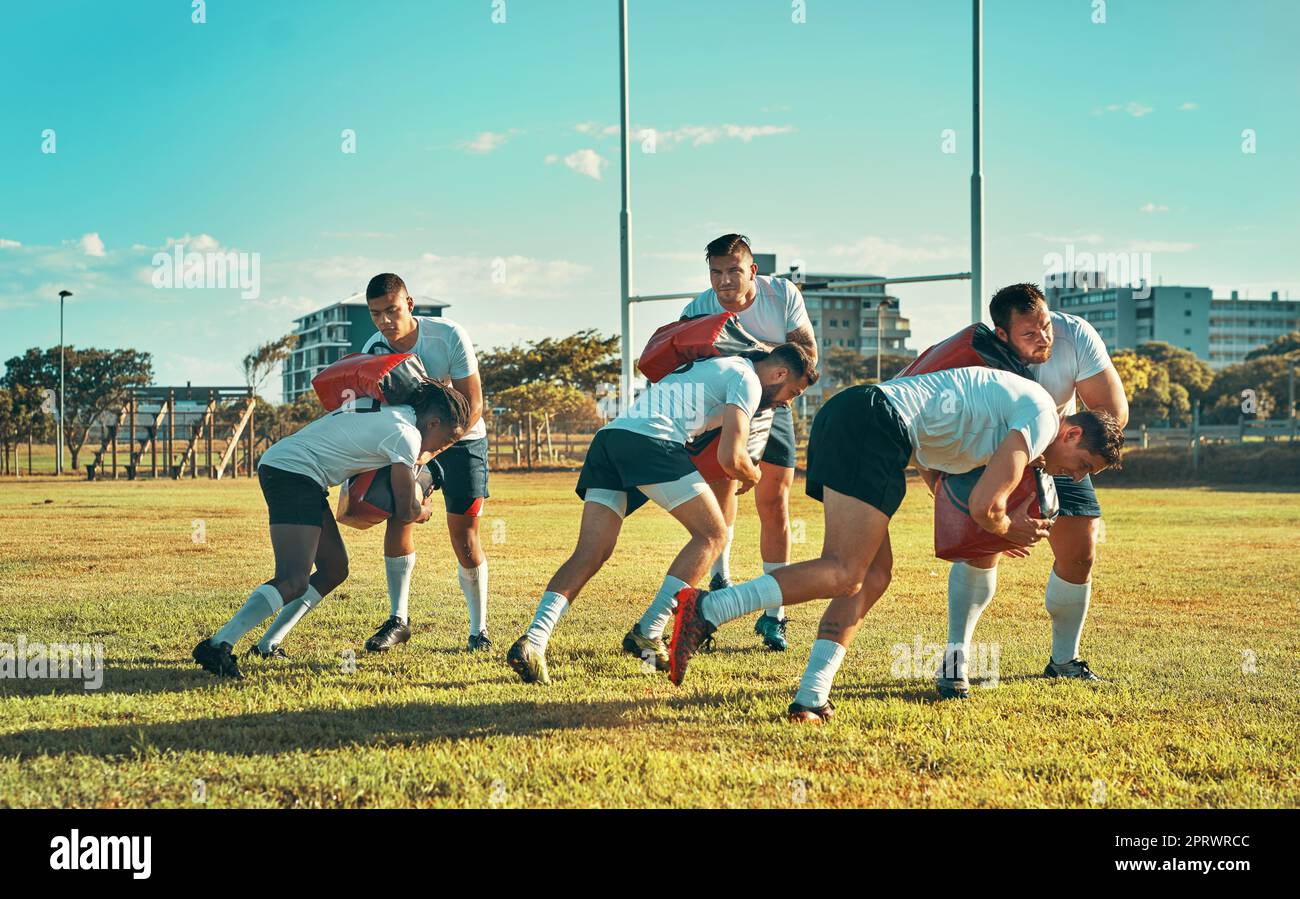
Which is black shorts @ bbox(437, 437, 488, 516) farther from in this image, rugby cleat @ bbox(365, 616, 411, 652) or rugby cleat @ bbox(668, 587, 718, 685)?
rugby cleat @ bbox(668, 587, 718, 685)

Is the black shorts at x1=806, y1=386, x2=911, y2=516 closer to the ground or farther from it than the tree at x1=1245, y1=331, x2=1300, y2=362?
closer to the ground

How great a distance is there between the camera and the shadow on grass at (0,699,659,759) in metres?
4.15

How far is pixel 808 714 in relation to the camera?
460 cm

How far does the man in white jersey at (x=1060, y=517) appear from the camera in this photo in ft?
16.1

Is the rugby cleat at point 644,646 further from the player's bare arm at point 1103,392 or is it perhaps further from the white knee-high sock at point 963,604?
the player's bare arm at point 1103,392

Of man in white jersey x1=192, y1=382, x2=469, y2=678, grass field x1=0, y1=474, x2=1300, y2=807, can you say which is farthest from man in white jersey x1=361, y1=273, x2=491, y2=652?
man in white jersey x1=192, y1=382, x2=469, y2=678

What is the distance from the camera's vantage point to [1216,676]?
5695mm

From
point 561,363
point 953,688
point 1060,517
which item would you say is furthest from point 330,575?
point 561,363

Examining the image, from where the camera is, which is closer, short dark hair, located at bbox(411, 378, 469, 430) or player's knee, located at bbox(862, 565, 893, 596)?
player's knee, located at bbox(862, 565, 893, 596)

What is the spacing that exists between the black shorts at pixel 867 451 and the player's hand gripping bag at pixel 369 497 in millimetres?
2275

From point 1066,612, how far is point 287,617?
4162 millimetres

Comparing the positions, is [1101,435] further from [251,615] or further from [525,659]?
[251,615]
